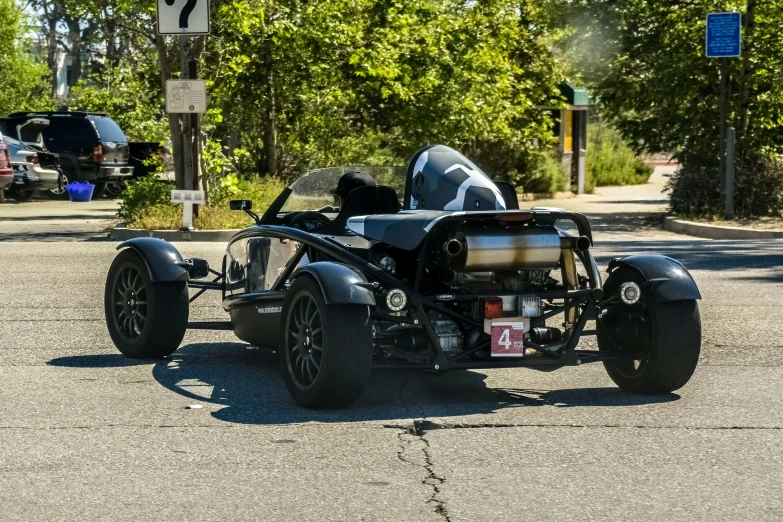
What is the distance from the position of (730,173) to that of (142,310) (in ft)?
48.7

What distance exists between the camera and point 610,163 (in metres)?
40.2

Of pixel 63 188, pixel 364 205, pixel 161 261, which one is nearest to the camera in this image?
pixel 364 205

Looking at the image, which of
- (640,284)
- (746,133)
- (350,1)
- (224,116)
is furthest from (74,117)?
(640,284)

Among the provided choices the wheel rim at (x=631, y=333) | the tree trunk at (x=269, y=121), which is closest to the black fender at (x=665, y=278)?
the wheel rim at (x=631, y=333)

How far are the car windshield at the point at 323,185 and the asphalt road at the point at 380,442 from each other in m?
1.05

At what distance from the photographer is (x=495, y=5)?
3011 centimetres

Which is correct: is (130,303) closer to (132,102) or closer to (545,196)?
(132,102)

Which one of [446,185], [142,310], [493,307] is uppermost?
[446,185]

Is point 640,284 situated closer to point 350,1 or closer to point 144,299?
point 144,299

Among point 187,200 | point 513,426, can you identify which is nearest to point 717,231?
point 187,200

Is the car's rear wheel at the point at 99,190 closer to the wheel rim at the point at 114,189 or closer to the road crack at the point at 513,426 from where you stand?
the wheel rim at the point at 114,189

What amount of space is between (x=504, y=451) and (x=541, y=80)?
1084 inches

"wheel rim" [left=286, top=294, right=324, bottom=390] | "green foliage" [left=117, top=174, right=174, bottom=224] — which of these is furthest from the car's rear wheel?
"wheel rim" [left=286, top=294, right=324, bottom=390]

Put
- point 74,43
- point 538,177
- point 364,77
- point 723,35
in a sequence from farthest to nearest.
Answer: point 74,43 → point 538,177 → point 364,77 → point 723,35
